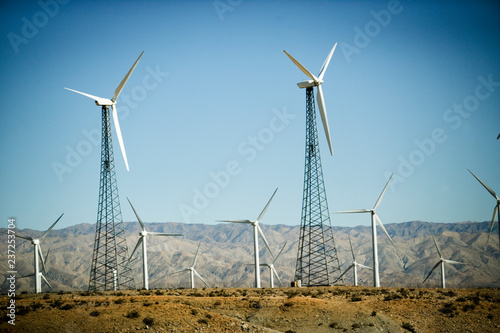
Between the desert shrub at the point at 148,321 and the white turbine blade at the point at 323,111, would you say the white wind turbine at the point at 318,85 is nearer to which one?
the white turbine blade at the point at 323,111

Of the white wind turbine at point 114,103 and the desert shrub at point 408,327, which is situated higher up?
the white wind turbine at point 114,103

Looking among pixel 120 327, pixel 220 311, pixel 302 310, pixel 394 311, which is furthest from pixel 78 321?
pixel 394 311

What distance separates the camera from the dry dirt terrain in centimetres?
4881

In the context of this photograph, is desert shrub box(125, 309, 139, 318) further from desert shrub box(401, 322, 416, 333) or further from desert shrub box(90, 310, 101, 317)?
desert shrub box(401, 322, 416, 333)

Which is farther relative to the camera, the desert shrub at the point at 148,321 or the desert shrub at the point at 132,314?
the desert shrub at the point at 132,314

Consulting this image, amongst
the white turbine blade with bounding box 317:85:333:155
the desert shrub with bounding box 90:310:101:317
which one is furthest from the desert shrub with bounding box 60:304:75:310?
the white turbine blade with bounding box 317:85:333:155

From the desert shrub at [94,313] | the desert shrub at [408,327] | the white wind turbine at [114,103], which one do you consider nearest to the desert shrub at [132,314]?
the desert shrub at [94,313]

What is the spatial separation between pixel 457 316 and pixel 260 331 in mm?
21423

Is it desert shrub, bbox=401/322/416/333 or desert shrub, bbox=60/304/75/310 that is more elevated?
desert shrub, bbox=60/304/75/310

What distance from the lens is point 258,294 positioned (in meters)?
69.8

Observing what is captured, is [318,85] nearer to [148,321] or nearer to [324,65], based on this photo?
[324,65]

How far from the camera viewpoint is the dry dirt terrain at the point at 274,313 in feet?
160

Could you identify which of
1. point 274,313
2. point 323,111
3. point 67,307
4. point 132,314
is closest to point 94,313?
point 67,307

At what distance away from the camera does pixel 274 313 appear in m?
58.4
